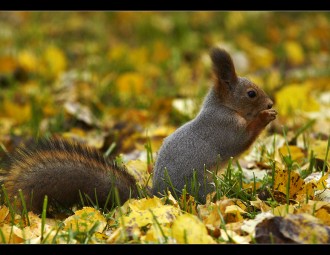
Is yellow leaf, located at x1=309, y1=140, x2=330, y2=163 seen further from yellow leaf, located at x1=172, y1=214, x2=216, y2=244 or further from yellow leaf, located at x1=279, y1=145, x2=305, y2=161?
yellow leaf, located at x1=172, y1=214, x2=216, y2=244

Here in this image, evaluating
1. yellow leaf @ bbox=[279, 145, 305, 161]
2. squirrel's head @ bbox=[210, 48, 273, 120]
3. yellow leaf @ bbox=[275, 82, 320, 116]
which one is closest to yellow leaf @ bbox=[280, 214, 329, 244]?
squirrel's head @ bbox=[210, 48, 273, 120]

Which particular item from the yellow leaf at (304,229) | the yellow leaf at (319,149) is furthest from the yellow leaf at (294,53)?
the yellow leaf at (304,229)

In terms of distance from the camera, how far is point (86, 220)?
7.79ft

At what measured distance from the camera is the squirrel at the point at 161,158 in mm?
2660

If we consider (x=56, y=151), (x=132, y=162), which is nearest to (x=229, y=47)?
(x=132, y=162)

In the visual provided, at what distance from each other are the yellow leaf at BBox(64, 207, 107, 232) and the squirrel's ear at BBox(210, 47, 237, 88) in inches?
36.3

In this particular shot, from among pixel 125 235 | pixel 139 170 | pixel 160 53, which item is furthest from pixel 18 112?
pixel 125 235

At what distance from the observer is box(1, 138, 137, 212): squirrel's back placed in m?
2.65

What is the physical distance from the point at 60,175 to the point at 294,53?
467 centimetres

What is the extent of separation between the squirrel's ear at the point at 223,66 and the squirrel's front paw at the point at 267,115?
0.20m

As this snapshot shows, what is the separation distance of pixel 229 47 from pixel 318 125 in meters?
3.06

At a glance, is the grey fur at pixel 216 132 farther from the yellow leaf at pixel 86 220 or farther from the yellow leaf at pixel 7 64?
the yellow leaf at pixel 7 64

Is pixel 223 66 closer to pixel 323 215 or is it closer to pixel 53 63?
pixel 323 215
